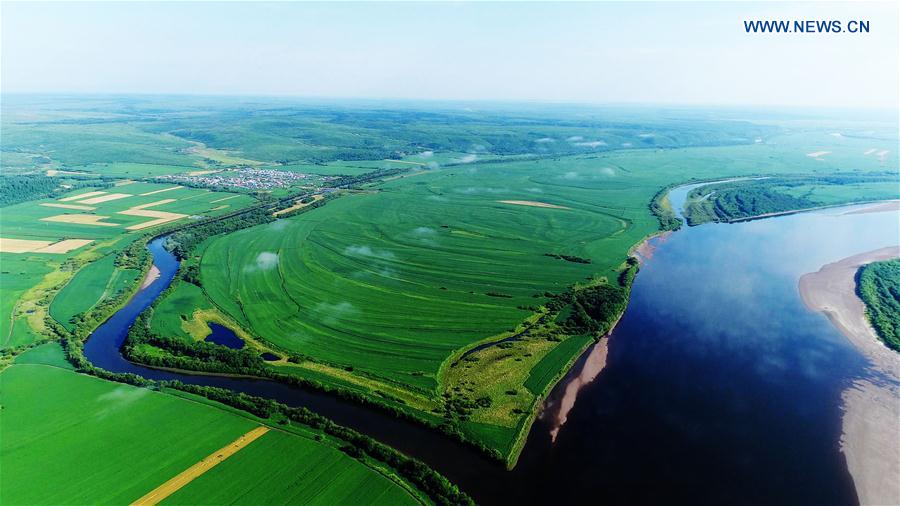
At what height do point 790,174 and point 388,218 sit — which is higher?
point 790,174

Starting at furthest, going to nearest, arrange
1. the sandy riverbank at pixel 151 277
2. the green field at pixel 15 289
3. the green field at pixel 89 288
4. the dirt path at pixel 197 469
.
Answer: the sandy riverbank at pixel 151 277
the green field at pixel 89 288
the green field at pixel 15 289
the dirt path at pixel 197 469

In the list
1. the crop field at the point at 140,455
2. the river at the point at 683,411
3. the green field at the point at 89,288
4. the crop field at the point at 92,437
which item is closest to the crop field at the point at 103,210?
the green field at the point at 89,288

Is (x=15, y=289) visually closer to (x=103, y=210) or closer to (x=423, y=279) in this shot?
(x=103, y=210)

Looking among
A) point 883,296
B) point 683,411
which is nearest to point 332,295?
point 683,411

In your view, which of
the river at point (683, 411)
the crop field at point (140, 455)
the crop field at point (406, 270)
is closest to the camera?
the crop field at point (140, 455)

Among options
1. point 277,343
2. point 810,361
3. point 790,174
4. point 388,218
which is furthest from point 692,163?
point 277,343

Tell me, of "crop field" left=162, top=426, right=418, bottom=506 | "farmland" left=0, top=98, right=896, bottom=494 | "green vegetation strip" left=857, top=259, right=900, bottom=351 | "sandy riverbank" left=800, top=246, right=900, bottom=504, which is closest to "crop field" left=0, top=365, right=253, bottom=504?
"farmland" left=0, top=98, right=896, bottom=494

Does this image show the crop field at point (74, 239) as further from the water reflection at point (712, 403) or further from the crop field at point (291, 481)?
the water reflection at point (712, 403)

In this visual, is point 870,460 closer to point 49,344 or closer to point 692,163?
point 49,344
